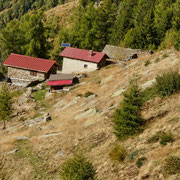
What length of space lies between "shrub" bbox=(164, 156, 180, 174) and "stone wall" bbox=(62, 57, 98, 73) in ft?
137

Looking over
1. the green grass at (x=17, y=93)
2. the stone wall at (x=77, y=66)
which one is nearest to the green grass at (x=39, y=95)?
the green grass at (x=17, y=93)

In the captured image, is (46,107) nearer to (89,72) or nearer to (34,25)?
(89,72)

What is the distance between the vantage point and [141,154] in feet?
42.9

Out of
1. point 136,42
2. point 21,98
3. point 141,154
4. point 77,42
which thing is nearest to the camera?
point 141,154

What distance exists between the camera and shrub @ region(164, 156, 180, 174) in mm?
10424

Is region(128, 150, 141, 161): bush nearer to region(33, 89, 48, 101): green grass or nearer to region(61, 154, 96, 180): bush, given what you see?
region(61, 154, 96, 180): bush

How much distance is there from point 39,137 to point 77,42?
60478 mm

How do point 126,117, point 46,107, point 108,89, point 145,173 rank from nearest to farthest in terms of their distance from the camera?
point 145,173 → point 126,117 → point 108,89 → point 46,107

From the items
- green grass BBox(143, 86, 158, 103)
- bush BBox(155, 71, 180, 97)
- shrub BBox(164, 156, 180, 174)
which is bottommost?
shrub BBox(164, 156, 180, 174)

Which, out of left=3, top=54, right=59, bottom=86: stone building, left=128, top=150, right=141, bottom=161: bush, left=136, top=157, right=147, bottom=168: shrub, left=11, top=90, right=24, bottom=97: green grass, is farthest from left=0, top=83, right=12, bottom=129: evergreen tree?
left=136, top=157, right=147, bottom=168: shrub

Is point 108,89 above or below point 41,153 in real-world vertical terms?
above

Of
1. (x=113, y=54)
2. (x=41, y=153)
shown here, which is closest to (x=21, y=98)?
(x=41, y=153)

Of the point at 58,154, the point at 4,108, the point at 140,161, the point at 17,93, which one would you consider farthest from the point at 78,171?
the point at 17,93

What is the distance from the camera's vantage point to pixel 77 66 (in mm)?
53875
